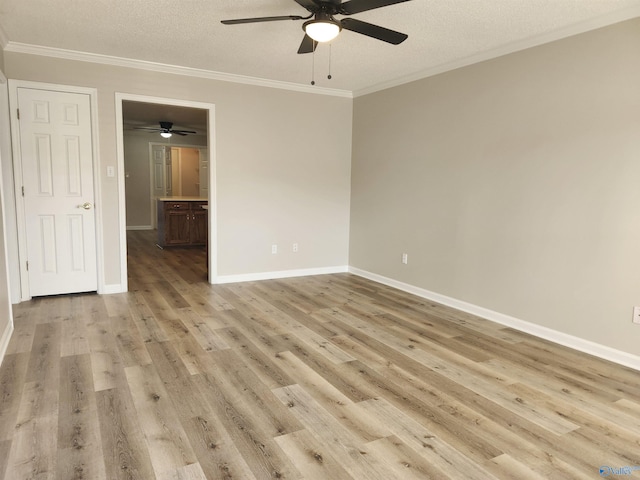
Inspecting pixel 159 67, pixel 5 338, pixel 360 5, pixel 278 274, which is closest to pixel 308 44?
pixel 360 5

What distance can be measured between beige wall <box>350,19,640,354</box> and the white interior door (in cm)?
330

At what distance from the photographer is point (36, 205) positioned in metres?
4.22

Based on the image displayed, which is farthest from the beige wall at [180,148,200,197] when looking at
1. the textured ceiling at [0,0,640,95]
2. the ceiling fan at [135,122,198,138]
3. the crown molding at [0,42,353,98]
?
the textured ceiling at [0,0,640,95]

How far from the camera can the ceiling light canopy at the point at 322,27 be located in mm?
2557

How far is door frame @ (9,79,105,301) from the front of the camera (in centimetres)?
402

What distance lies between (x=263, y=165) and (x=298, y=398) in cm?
341

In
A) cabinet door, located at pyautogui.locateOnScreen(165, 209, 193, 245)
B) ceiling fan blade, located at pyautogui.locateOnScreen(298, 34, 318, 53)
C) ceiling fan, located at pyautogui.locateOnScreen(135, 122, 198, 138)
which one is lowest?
cabinet door, located at pyautogui.locateOnScreen(165, 209, 193, 245)

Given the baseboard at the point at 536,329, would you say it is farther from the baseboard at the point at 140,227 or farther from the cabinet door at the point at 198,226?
the baseboard at the point at 140,227

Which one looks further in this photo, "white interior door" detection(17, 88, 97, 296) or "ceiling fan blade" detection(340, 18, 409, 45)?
"white interior door" detection(17, 88, 97, 296)

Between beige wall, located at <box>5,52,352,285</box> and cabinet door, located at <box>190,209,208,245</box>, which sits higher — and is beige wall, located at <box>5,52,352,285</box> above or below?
above

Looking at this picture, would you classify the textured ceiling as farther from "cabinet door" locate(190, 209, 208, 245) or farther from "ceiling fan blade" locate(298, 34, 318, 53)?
"cabinet door" locate(190, 209, 208, 245)

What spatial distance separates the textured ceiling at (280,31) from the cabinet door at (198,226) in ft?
11.6

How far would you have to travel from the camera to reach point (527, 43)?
3525 mm

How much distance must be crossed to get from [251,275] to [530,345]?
3.22 metres
